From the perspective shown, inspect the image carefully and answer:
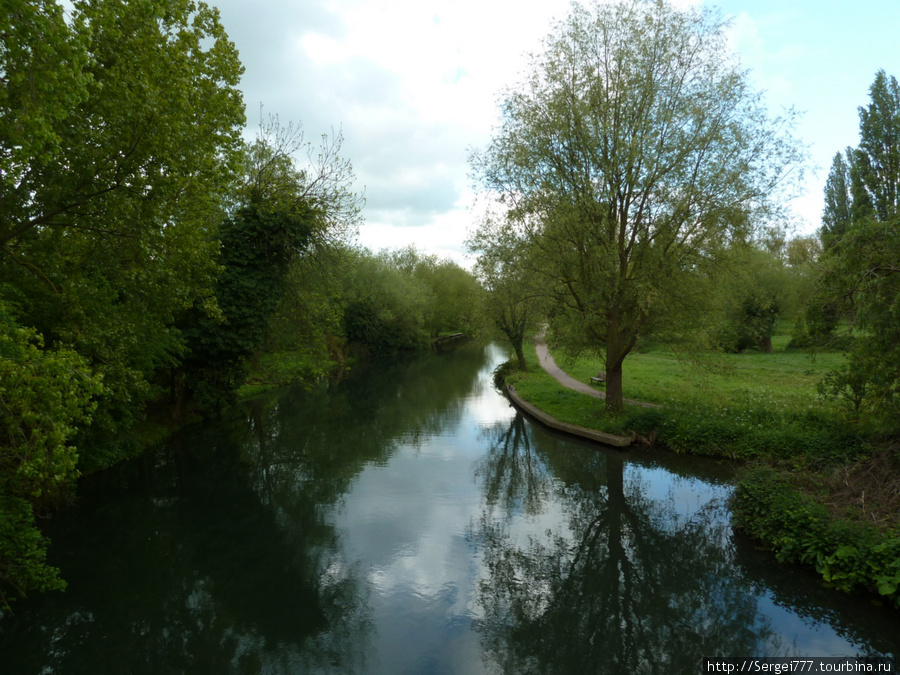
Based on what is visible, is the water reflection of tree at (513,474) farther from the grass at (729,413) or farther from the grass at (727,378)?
the grass at (727,378)

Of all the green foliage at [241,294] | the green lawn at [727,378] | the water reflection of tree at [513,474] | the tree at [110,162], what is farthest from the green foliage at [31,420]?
the green lawn at [727,378]

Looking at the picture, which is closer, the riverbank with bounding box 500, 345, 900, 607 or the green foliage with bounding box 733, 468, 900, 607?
the green foliage with bounding box 733, 468, 900, 607

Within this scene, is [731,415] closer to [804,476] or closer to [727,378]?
[804,476]

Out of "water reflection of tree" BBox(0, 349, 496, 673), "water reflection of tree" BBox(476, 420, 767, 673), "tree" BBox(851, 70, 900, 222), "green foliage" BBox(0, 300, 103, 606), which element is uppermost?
"tree" BBox(851, 70, 900, 222)

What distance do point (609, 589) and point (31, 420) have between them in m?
8.45

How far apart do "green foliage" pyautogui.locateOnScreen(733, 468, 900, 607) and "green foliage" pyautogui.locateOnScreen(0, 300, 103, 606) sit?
10576mm

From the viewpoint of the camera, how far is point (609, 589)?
862 centimetres

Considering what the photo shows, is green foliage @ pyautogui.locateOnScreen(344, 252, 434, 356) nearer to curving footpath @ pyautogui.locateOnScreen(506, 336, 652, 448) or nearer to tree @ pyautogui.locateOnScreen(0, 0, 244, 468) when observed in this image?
curving footpath @ pyautogui.locateOnScreen(506, 336, 652, 448)

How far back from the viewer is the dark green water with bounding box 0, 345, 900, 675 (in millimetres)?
6918

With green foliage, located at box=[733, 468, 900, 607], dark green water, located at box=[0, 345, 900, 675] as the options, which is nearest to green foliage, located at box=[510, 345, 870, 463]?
dark green water, located at box=[0, 345, 900, 675]

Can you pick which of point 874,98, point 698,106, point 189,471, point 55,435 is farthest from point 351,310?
point 55,435

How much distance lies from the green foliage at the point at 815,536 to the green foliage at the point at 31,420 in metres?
10.6

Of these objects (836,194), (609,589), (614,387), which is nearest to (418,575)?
(609,589)

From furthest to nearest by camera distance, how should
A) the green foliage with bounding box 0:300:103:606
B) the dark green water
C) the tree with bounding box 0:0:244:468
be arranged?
the dark green water < the tree with bounding box 0:0:244:468 < the green foliage with bounding box 0:300:103:606
